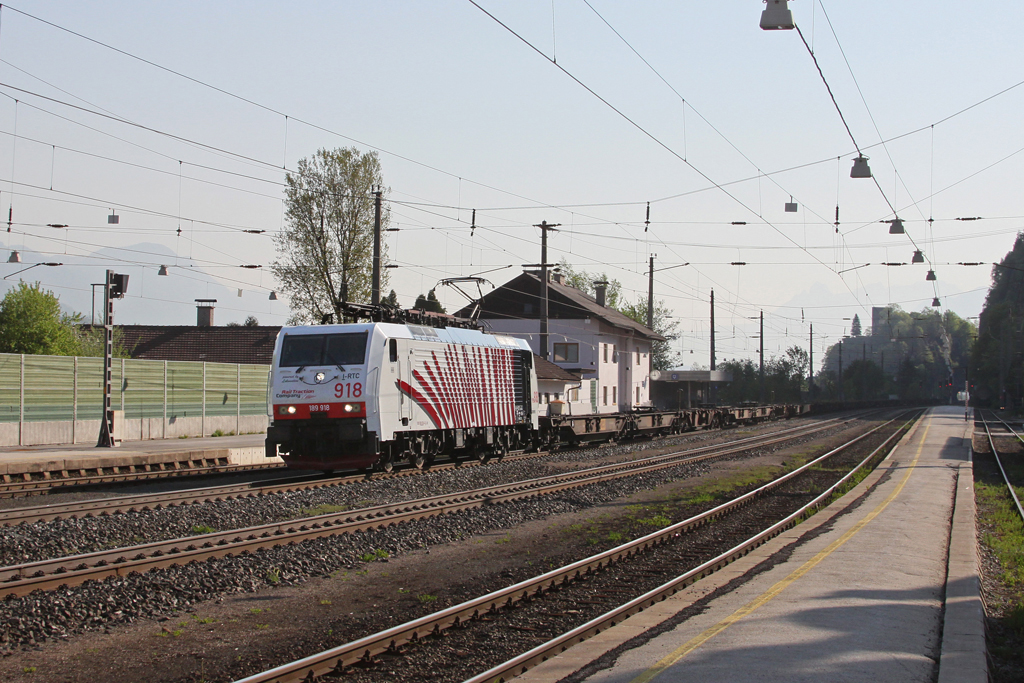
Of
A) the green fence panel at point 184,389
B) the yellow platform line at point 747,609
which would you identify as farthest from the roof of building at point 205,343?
the yellow platform line at point 747,609

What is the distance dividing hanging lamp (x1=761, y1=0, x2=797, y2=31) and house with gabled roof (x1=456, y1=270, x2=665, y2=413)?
4064 centimetres

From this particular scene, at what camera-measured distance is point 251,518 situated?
13.1 m

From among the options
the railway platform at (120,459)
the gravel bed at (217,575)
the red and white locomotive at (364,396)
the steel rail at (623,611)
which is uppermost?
the red and white locomotive at (364,396)

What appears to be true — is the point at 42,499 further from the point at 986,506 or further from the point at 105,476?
the point at 986,506

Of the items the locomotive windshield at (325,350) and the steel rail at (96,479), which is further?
the locomotive windshield at (325,350)

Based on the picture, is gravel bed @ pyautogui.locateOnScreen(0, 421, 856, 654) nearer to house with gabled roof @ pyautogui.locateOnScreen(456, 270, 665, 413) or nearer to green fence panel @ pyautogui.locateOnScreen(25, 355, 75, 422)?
green fence panel @ pyautogui.locateOnScreen(25, 355, 75, 422)

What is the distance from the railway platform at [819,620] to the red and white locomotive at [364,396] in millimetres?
8592

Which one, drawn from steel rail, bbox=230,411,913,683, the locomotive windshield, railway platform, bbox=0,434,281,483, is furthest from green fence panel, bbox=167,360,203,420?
steel rail, bbox=230,411,913,683

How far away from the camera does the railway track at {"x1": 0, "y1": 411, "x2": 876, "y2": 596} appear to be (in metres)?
9.05

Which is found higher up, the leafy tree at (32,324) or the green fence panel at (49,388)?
the leafy tree at (32,324)

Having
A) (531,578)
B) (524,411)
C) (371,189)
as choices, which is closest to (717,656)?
(531,578)

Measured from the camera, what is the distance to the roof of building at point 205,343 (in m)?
52.0

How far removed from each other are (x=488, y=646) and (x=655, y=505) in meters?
9.31

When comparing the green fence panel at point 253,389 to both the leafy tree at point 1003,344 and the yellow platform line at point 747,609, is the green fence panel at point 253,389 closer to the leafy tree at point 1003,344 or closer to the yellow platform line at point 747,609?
the yellow platform line at point 747,609
